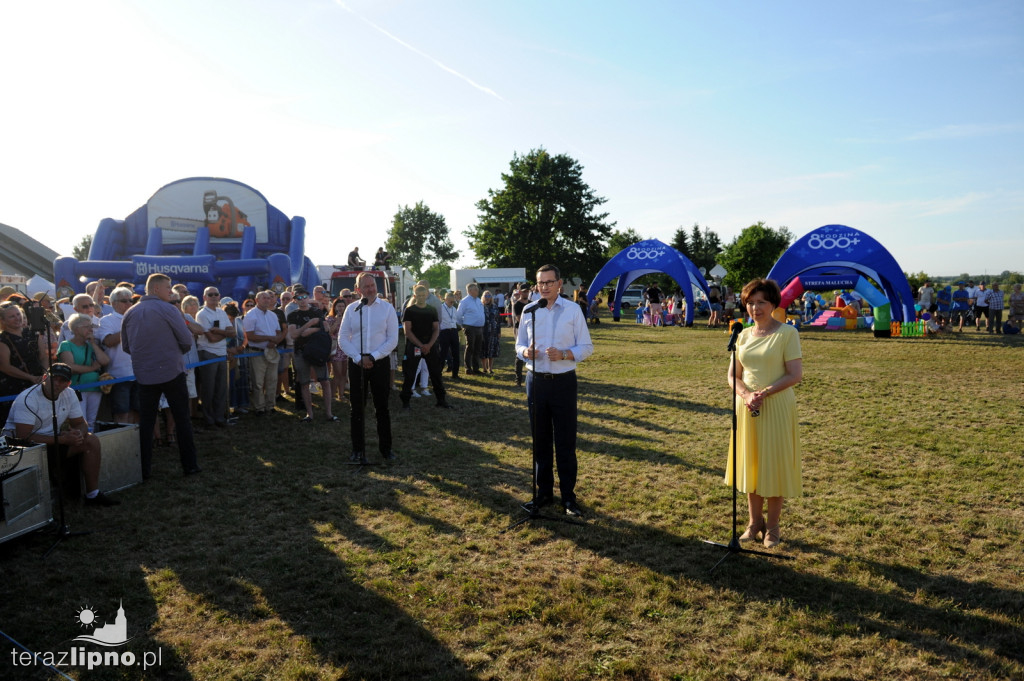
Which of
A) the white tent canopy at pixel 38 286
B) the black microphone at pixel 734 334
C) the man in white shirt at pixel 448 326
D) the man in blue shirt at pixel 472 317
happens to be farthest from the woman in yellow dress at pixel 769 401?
the white tent canopy at pixel 38 286

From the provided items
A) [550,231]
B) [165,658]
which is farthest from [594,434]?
[550,231]

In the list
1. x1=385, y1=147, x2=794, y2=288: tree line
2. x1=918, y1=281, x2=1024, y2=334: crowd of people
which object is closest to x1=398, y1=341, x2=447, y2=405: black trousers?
x1=918, y1=281, x2=1024, y2=334: crowd of people

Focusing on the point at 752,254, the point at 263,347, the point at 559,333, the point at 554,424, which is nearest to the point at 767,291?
the point at 559,333

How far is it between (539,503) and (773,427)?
6.57 feet

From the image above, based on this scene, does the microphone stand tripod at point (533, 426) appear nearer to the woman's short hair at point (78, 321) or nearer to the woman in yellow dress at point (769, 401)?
the woman in yellow dress at point (769, 401)

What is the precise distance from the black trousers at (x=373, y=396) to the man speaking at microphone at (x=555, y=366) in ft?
6.87

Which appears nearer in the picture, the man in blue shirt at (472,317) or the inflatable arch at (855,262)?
the man in blue shirt at (472,317)

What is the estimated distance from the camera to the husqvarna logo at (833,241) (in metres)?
Answer: 20.7

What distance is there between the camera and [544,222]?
5131 cm

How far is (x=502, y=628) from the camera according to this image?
3.47 metres

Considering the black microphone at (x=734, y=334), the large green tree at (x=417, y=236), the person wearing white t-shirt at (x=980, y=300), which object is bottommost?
the black microphone at (x=734, y=334)

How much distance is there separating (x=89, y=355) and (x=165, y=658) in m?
4.41

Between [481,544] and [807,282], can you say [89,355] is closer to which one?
[481,544]

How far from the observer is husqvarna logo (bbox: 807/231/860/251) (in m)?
20.7
